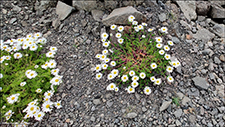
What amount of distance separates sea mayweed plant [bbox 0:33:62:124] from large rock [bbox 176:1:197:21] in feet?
10.2

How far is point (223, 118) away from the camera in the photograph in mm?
2949

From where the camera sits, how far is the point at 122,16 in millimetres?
3768

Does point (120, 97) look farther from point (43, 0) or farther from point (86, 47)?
point (43, 0)

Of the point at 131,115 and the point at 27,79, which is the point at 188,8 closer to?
the point at 131,115

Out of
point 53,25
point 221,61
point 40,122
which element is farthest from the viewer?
point 53,25

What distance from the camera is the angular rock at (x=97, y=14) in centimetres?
412

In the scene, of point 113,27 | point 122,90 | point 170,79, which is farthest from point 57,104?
point 170,79

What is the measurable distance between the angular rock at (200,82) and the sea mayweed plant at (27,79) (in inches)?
98.7

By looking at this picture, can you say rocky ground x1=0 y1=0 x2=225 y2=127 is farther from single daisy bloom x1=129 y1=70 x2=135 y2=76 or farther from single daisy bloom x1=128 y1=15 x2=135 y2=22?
single daisy bloom x1=128 y1=15 x2=135 y2=22

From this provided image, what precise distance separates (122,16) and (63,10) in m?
A: 1.53

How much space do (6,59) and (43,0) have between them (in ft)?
5.88

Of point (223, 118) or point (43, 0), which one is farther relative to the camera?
point (43, 0)

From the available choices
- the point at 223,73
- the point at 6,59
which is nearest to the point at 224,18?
the point at 223,73

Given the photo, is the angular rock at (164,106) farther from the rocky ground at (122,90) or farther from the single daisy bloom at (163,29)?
the single daisy bloom at (163,29)
